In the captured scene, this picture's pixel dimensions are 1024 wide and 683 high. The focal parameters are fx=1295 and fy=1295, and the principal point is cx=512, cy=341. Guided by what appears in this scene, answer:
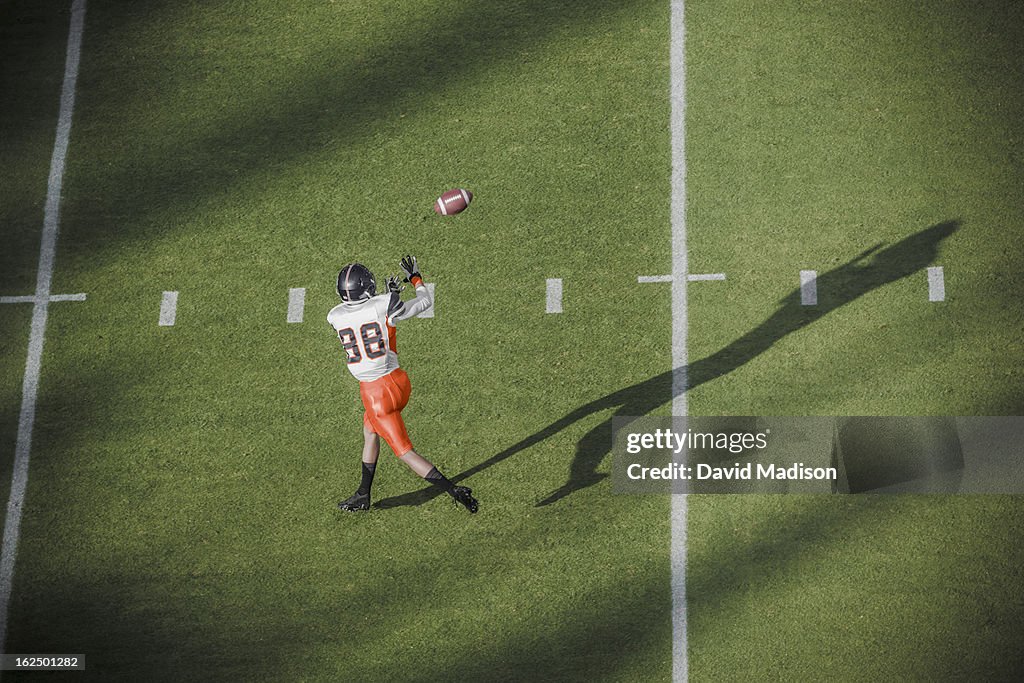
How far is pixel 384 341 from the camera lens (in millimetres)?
10180

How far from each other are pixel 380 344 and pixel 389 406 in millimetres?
506

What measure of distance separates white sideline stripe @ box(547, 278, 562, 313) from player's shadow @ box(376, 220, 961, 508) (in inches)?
36.2

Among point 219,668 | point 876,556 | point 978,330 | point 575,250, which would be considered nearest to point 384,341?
point 575,250

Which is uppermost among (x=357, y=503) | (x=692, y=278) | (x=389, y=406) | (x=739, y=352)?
(x=692, y=278)

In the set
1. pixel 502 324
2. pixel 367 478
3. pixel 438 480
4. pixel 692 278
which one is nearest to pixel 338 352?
pixel 367 478

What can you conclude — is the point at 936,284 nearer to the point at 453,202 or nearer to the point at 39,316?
the point at 453,202

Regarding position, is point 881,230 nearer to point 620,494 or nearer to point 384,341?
point 620,494

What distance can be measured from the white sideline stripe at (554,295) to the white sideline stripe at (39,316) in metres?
4.62

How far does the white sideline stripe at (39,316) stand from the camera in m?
11.1

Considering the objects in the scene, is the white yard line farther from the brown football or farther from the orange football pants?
the orange football pants

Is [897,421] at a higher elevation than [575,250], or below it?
below

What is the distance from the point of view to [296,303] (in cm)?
1171

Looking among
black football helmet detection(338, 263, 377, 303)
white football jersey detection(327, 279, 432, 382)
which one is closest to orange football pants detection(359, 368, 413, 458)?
white football jersey detection(327, 279, 432, 382)

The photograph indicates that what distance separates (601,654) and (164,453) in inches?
164
